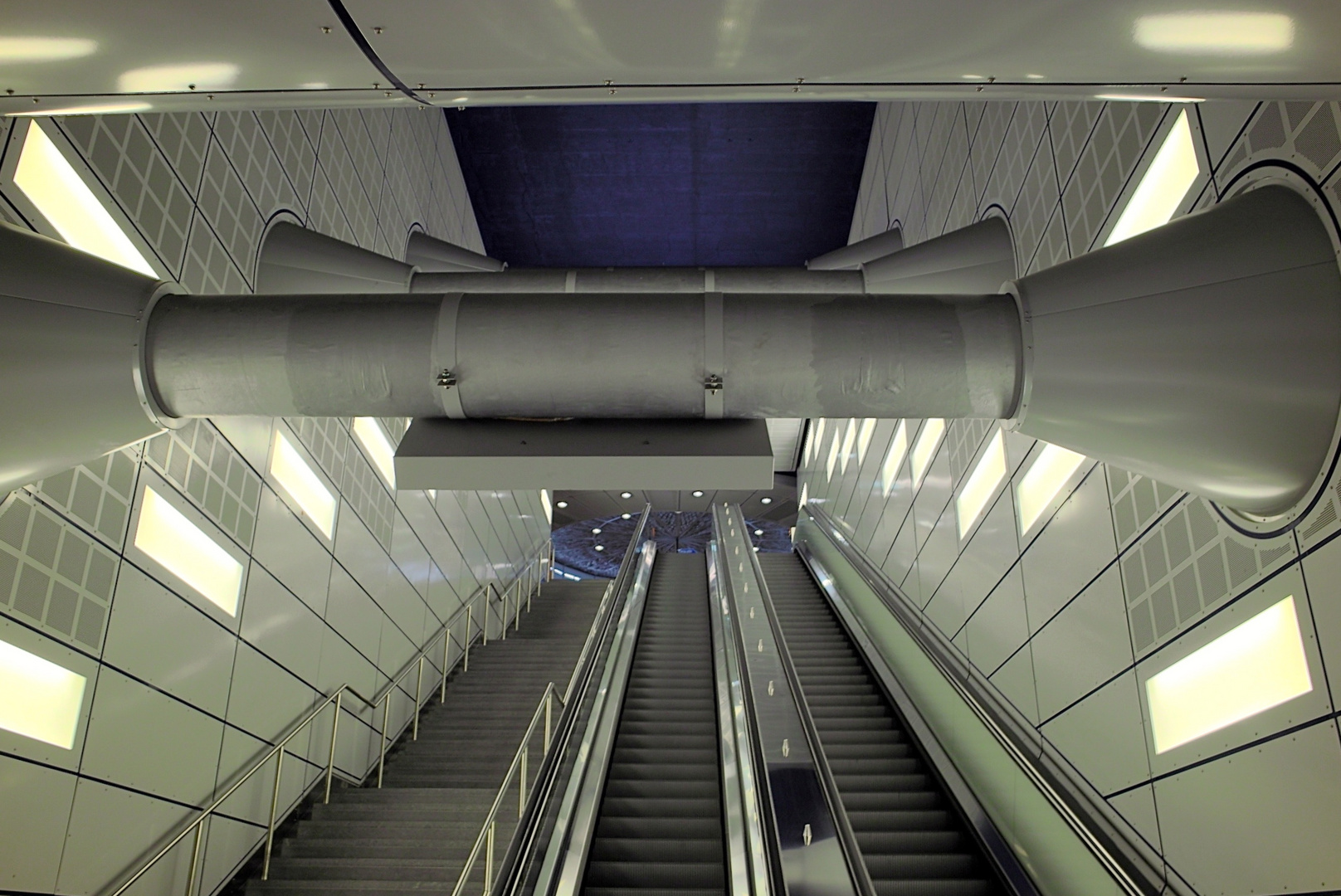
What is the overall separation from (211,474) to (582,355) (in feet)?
10.1

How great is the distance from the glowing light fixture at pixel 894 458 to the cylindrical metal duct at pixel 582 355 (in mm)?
5686

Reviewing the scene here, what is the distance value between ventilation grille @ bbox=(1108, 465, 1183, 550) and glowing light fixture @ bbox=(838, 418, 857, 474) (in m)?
7.90

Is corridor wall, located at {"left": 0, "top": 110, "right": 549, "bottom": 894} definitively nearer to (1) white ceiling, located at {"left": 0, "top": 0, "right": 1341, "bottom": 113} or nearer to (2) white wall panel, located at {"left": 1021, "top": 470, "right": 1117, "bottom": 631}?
(1) white ceiling, located at {"left": 0, "top": 0, "right": 1341, "bottom": 113}

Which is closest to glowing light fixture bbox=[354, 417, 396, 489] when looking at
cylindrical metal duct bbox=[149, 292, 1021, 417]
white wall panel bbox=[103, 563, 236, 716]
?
white wall panel bbox=[103, 563, 236, 716]

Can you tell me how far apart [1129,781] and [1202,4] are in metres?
3.37

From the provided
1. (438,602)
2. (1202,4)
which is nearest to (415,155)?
(438,602)

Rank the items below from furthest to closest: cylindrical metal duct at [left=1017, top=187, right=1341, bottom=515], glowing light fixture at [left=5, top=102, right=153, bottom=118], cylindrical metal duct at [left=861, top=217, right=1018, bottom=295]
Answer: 1. cylindrical metal duct at [left=861, top=217, right=1018, bottom=295]
2. glowing light fixture at [left=5, top=102, right=153, bottom=118]
3. cylindrical metal duct at [left=1017, top=187, right=1341, bottom=515]

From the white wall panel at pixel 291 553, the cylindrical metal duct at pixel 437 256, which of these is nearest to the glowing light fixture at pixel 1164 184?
the white wall panel at pixel 291 553

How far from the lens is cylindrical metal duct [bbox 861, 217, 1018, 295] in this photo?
5.66 metres

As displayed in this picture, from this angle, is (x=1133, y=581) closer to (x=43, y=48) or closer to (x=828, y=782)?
(x=828, y=782)

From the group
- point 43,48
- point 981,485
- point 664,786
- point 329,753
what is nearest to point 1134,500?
point 981,485

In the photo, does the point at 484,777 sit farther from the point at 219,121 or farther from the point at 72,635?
the point at 219,121

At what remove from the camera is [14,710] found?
3328 mm

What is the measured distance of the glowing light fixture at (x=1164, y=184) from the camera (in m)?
3.44
